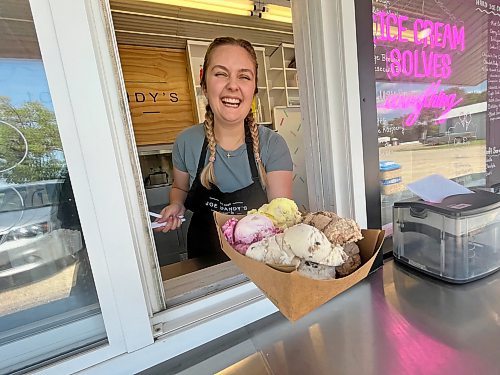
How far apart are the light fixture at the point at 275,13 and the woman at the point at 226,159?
1.42 metres

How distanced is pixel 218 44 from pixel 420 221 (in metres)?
0.97

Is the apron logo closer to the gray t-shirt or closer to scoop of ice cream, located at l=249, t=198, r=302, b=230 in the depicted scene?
the gray t-shirt

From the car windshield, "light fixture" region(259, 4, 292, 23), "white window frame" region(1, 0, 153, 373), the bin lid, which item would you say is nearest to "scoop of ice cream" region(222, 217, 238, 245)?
"white window frame" region(1, 0, 153, 373)

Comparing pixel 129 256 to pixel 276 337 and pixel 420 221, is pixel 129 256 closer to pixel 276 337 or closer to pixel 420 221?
pixel 276 337

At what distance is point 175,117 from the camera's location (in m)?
2.81

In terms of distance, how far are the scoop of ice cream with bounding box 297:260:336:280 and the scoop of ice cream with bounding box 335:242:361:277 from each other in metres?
0.02

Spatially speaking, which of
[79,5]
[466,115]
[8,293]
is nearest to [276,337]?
[8,293]

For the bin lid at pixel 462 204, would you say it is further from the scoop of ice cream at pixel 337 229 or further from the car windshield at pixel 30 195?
the car windshield at pixel 30 195

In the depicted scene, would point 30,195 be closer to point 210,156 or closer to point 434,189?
point 210,156

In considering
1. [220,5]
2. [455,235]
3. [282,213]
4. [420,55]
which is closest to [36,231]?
[282,213]

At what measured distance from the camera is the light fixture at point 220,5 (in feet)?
6.37

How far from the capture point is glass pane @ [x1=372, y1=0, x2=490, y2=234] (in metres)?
0.97

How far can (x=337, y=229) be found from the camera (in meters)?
0.48

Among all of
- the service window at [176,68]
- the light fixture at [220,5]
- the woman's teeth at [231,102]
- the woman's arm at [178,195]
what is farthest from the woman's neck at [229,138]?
the light fixture at [220,5]
